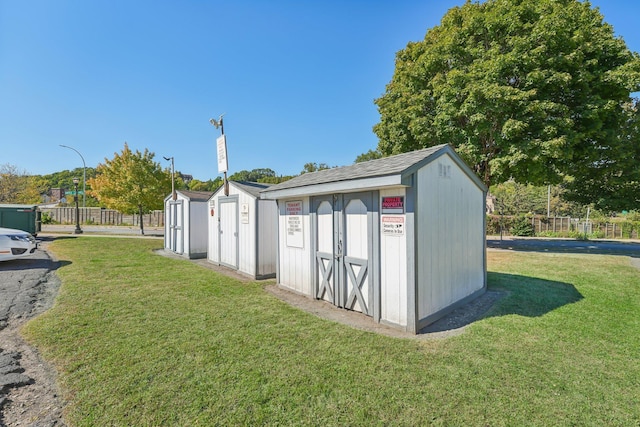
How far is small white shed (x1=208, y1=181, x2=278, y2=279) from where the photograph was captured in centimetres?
773

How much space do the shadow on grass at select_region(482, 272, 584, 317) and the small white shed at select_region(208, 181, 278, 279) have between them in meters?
5.21

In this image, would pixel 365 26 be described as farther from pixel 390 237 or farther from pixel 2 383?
pixel 2 383

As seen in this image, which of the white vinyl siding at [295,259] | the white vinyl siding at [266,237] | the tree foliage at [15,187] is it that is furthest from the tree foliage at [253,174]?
the white vinyl siding at [295,259]

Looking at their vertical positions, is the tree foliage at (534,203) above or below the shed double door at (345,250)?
above

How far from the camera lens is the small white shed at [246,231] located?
7730 mm

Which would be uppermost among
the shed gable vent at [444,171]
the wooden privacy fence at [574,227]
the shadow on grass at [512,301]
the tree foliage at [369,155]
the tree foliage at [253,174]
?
the tree foliage at [253,174]

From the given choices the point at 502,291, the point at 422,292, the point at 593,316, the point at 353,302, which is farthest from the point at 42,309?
the point at 593,316

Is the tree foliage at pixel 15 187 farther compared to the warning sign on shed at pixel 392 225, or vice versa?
the tree foliage at pixel 15 187

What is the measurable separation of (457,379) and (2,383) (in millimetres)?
4344

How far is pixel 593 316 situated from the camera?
469 centimetres

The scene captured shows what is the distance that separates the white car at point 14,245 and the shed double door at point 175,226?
412cm

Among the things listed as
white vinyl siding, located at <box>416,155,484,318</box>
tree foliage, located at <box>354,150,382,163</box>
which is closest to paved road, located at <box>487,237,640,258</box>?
white vinyl siding, located at <box>416,155,484,318</box>

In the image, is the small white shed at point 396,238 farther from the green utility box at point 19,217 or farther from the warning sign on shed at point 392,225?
the green utility box at point 19,217

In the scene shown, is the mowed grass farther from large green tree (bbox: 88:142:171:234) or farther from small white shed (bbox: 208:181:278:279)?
large green tree (bbox: 88:142:171:234)
